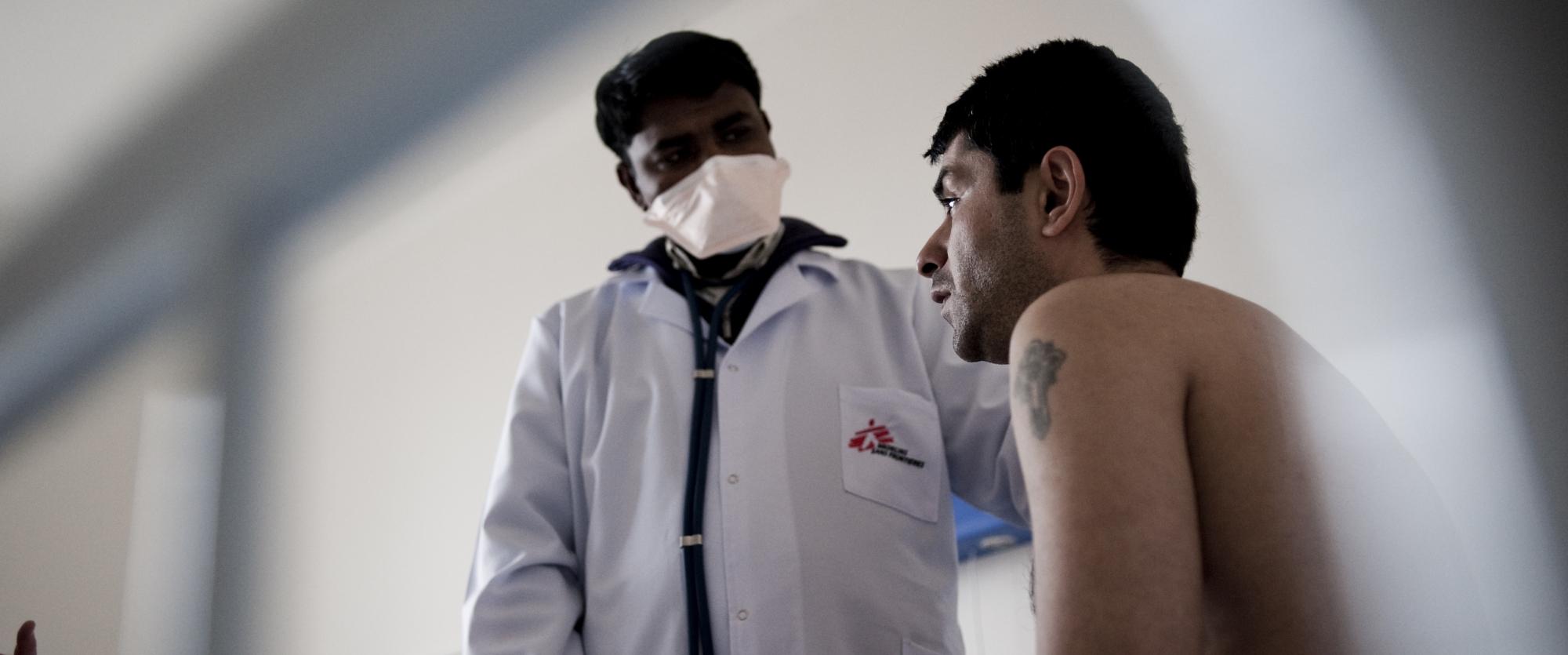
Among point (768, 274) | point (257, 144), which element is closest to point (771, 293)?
point (768, 274)

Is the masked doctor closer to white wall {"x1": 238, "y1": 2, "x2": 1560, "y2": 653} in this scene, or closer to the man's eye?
the man's eye

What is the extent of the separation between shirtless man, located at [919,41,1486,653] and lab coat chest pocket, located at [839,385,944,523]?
1.53 ft

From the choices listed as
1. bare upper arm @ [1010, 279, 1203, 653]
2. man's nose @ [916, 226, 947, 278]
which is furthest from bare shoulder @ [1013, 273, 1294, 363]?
man's nose @ [916, 226, 947, 278]

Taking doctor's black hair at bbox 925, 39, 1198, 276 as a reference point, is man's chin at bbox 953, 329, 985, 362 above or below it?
below

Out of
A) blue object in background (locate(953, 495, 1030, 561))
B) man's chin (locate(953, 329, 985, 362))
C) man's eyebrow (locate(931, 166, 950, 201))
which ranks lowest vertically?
blue object in background (locate(953, 495, 1030, 561))

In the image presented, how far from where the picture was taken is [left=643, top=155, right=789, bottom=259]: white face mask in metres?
1.37

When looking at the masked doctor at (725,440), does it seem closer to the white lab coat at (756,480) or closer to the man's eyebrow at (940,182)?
the white lab coat at (756,480)

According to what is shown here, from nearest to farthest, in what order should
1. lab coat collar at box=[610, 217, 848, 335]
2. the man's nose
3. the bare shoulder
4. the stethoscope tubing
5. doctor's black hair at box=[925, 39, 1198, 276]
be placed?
the bare shoulder → doctor's black hair at box=[925, 39, 1198, 276] → the man's nose → the stethoscope tubing → lab coat collar at box=[610, 217, 848, 335]

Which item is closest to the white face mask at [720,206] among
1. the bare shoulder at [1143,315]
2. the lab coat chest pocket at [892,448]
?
the lab coat chest pocket at [892,448]

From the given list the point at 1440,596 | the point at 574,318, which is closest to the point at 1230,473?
the point at 1440,596

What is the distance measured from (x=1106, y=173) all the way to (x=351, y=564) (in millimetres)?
1360

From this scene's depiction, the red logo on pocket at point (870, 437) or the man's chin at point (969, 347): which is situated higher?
the man's chin at point (969, 347)

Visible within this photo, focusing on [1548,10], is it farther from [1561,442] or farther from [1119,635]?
[1119,635]

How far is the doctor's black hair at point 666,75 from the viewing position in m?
1.42
